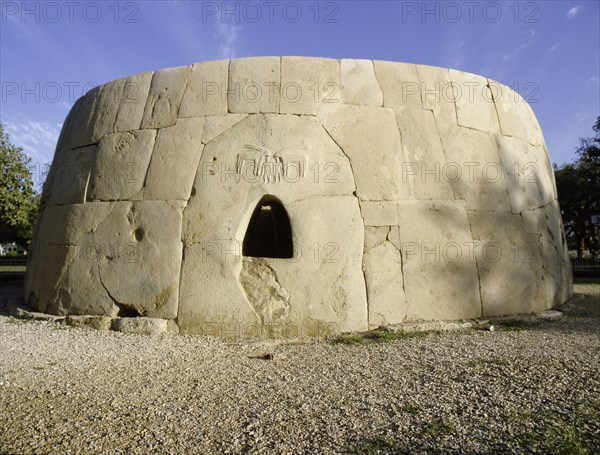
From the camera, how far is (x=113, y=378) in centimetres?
389

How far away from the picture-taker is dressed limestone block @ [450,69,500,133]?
685 cm

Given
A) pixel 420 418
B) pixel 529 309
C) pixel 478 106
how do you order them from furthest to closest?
pixel 478 106 < pixel 529 309 < pixel 420 418

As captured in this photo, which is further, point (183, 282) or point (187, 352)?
point (183, 282)

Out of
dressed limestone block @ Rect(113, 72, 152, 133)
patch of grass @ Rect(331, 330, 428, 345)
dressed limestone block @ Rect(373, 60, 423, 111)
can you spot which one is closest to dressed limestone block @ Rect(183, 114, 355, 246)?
dressed limestone block @ Rect(373, 60, 423, 111)

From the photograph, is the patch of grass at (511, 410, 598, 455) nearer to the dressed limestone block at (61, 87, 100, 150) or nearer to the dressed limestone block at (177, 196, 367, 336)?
the dressed limestone block at (177, 196, 367, 336)

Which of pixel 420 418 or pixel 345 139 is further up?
pixel 345 139

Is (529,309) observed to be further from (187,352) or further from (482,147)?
(187,352)

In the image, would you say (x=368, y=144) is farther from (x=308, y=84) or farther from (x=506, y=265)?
(x=506, y=265)

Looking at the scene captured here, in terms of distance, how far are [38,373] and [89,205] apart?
3.07 m

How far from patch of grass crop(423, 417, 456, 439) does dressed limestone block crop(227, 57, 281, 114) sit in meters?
4.61

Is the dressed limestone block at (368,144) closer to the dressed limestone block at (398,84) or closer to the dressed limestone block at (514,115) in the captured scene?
the dressed limestone block at (398,84)

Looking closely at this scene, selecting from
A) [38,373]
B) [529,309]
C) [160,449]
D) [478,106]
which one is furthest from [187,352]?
[478,106]

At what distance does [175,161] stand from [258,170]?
1225 mm

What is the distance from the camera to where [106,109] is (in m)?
7.02
